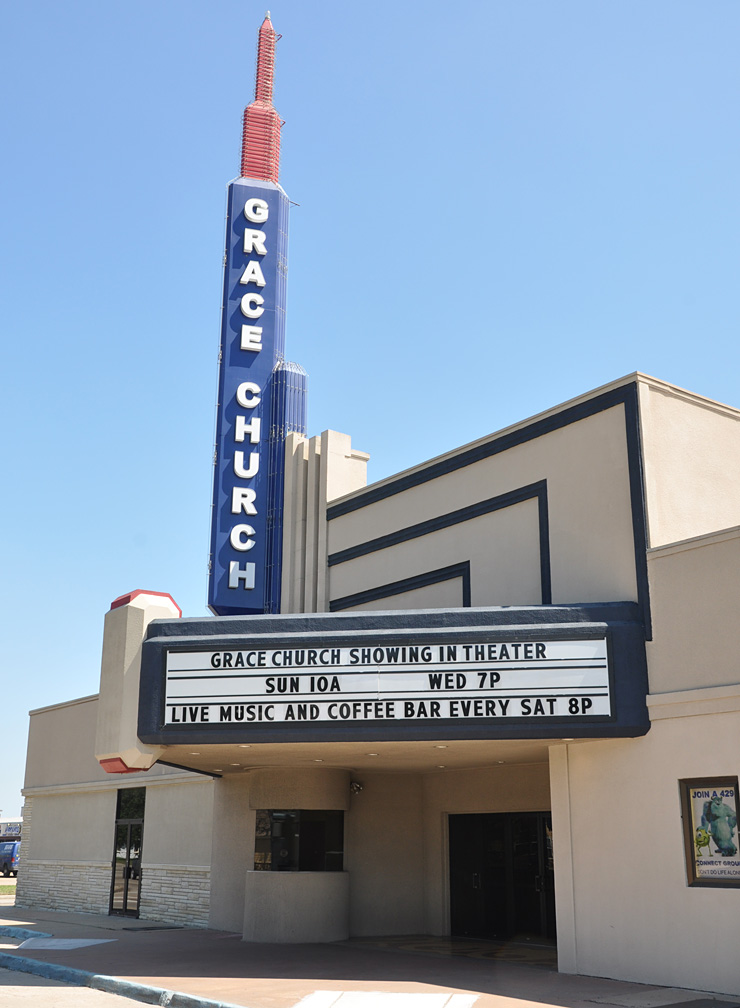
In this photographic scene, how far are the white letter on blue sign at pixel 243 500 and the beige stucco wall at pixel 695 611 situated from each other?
33.6 ft

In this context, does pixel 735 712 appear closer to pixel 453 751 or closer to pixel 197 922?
pixel 453 751

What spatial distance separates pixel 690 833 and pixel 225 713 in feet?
21.2

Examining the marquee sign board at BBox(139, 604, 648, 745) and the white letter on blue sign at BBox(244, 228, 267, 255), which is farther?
the white letter on blue sign at BBox(244, 228, 267, 255)

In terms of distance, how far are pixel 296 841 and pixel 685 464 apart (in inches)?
380

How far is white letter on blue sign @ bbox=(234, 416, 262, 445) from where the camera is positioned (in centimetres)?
2250

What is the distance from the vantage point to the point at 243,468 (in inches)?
878

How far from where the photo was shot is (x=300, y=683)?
47.7ft

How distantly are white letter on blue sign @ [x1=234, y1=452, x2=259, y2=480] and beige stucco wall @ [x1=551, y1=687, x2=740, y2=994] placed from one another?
33.1 ft

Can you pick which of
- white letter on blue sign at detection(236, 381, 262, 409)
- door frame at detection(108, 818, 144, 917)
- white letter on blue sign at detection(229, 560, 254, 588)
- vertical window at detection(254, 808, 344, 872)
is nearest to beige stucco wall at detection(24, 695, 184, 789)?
door frame at detection(108, 818, 144, 917)

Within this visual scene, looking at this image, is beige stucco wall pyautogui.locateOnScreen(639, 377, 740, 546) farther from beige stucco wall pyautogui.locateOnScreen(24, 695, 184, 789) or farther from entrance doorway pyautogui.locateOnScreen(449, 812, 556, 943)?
beige stucco wall pyautogui.locateOnScreen(24, 695, 184, 789)

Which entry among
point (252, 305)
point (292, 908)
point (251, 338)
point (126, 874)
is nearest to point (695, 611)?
point (292, 908)

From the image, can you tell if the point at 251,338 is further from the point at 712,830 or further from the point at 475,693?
the point at 712,830

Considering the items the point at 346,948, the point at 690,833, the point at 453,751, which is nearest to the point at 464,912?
the point at 346,948

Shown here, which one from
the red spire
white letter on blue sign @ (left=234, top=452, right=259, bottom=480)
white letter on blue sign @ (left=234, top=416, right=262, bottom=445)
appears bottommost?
white letter on blue sign @ (left=234, top=452, right=259, bottom=480)
